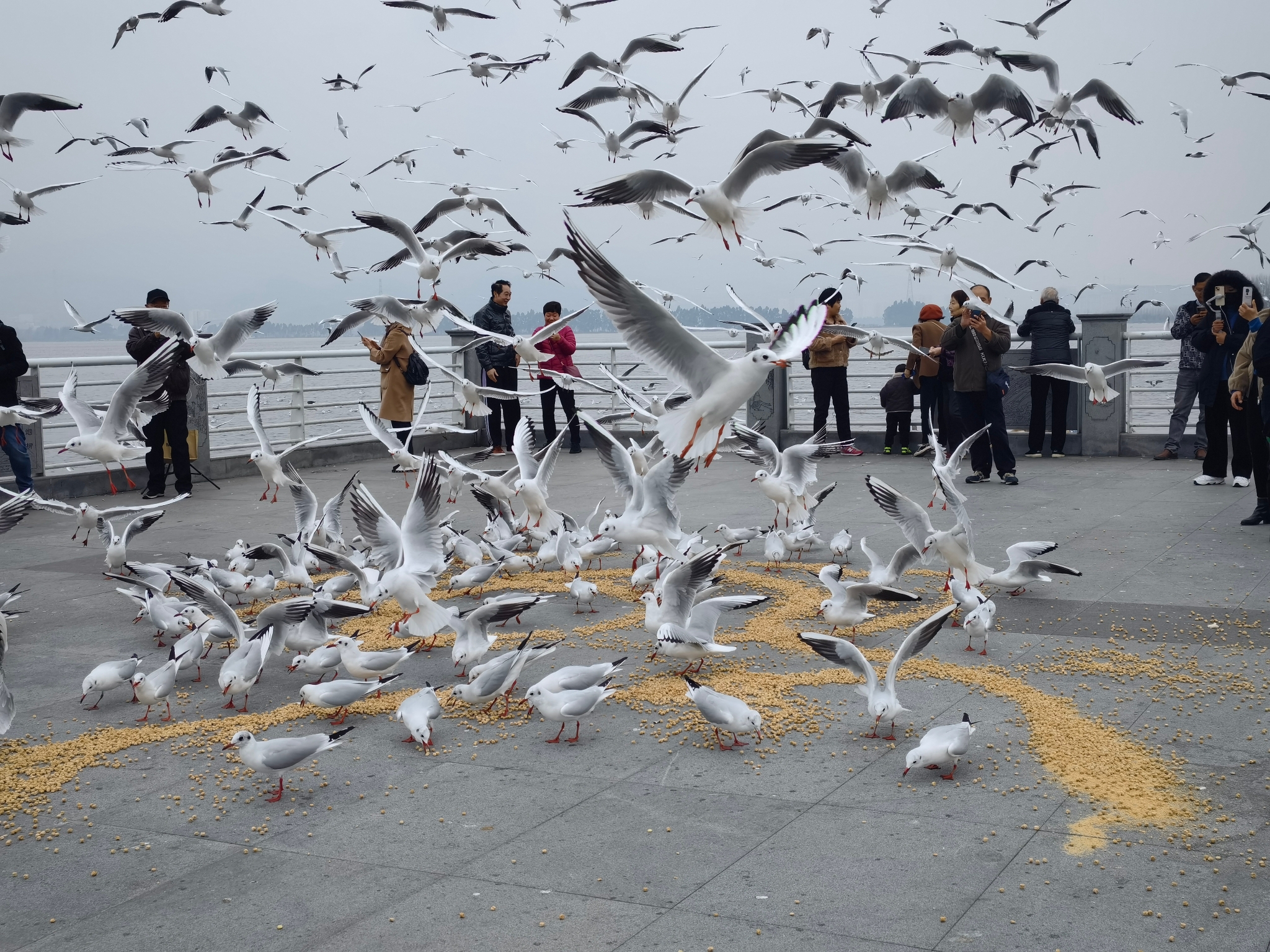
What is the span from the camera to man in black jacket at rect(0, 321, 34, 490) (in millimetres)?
11242

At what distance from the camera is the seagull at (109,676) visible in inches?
218

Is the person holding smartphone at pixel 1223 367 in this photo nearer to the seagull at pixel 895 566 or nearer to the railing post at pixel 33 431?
the seagull at pixel 895 566

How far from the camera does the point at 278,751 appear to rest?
174 inches

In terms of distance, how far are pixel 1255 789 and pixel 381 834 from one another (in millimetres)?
3154

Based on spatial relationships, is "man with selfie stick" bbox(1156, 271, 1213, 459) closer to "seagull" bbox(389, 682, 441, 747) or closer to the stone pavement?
the stone pavement

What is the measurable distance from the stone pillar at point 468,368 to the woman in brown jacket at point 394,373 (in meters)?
3.25

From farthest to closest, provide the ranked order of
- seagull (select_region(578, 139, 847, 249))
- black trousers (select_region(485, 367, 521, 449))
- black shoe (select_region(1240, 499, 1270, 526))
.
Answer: black trousers (select_region(485, 367, 521, 449)) → black shoe (select_region(1240, 499, 1270, 526)) → seagull (select_region(578, 139, 847, 249))

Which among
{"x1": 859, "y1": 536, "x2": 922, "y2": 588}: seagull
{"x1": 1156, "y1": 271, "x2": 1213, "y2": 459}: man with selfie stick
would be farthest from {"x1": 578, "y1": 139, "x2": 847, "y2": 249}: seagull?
{"x1": 1156, "y1": 271, "x2": 1213, "y2": 459}: man with selfie stick

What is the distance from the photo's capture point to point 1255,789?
416 cm

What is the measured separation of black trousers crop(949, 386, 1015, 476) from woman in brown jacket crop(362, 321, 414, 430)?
6934 millimetres

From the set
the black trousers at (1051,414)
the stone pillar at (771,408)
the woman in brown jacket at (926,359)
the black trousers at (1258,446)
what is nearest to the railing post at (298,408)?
the stone pillar at (771,408)

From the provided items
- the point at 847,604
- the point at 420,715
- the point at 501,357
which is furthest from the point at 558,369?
the point at 420,715

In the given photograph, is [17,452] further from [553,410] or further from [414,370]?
[553,410]

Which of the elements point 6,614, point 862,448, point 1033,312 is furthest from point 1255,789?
point 862,448
